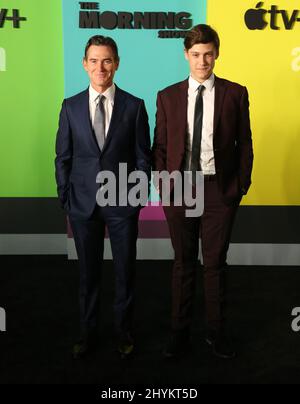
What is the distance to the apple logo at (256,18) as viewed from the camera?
12.4 ft

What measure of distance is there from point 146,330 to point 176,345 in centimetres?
36

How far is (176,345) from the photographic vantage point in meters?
2.68

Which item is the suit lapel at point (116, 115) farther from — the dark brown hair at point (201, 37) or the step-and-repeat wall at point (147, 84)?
the step-and-repeat wall at point (147, 84)

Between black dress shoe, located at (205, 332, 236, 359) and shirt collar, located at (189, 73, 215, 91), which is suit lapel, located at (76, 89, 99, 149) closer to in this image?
shirt collar, located at (189, 73, 215, 91)

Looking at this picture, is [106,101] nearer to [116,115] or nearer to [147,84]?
[116,115]

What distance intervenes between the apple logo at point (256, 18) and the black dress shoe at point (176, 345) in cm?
254

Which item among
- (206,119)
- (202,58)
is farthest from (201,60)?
(206,119)

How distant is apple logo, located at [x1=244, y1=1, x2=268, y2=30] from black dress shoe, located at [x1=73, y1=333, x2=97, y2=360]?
9.00 feet

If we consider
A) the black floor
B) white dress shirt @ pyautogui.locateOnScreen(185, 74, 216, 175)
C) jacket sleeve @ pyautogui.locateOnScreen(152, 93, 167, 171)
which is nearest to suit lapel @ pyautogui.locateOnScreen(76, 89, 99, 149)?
jacket sleeve @ pyautogui.locateOnScreen(152, 93, 167, 171)

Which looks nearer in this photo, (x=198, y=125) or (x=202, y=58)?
(x=202, y=58)

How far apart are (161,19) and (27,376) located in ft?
9.79

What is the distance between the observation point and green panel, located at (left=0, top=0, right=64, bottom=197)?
4.09m

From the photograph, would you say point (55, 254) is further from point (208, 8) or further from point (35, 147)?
point (208, 8)

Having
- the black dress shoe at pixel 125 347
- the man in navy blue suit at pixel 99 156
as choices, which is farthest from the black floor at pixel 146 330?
the man in navy blue suit at pixel 99 156
